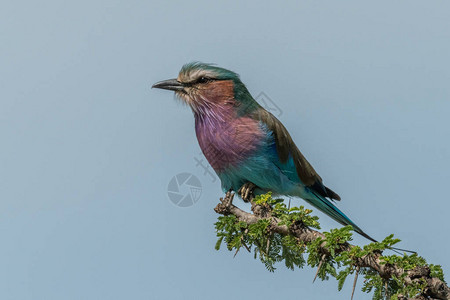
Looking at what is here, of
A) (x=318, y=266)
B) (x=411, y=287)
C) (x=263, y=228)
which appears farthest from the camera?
(x=263, y=228)

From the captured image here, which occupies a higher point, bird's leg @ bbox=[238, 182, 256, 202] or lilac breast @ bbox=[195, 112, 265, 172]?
lilac breast @ bbox=[195, 112, 265, 172]

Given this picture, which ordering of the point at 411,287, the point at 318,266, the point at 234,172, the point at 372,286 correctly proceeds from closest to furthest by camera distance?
the point at 411,287 → the point at 372,286 → the point at 318,266 → the point at 234,172

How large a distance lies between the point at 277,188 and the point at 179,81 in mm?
1393

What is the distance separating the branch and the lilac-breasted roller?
1074mm

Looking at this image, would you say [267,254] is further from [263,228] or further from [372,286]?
[372,286]

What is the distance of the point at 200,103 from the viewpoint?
6.14m

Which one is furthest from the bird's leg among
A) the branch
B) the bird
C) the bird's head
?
the branch

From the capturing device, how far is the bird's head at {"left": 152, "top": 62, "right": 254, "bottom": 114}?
612 centimetres

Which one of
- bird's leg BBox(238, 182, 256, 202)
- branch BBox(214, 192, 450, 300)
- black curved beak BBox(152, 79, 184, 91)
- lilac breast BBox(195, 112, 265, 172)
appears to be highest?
black curved beak BBox(152, 79, 184, 91)

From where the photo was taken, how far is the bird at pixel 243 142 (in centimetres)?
580

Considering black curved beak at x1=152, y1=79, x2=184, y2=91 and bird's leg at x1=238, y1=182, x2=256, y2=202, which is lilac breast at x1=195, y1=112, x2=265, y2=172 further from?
black curved beak at x1=152, y1=79, x2=184, y2=91

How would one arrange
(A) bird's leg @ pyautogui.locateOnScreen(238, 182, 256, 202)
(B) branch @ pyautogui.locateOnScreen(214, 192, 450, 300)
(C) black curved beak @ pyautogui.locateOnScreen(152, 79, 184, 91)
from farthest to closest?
(C) black curved beak @ pyautogui.locateOnScreen(152, 79, 184, 91), (A) bird's leg @ pyautogui.locateOnScreen(238, 182, 256, 202), (B) branch @ pyautogui.locateOnScreen(214, 192, 450, 300)

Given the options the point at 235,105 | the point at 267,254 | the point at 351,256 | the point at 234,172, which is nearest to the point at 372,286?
the point at 351,256

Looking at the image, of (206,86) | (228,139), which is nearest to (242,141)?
(228,139)
